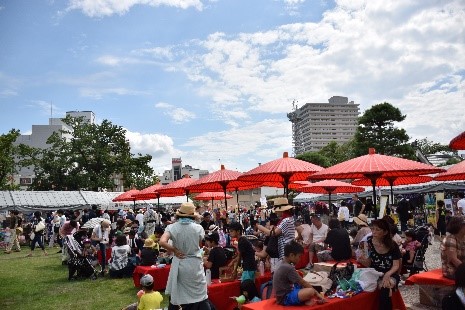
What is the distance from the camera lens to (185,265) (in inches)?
187

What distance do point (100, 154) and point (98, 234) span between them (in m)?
28.4

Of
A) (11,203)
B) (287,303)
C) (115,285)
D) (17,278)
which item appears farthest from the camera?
(11,203)

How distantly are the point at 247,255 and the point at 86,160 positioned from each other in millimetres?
35991

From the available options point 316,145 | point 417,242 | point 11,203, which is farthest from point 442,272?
point 316,145

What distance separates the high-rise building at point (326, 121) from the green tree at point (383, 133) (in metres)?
125

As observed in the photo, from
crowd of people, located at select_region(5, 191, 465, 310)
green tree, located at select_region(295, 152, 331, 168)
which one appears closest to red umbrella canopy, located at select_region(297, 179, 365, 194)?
crowd of people, located at select_region(5, 191, 465, 310)

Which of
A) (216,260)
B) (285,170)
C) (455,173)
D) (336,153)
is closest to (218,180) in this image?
(285,170)

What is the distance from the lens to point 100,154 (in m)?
38.9

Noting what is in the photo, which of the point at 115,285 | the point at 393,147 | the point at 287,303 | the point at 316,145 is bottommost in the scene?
the point at 115,285

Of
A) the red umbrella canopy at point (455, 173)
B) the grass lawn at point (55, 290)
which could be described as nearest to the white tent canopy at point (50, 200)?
the grass lawn at point (55, 290)

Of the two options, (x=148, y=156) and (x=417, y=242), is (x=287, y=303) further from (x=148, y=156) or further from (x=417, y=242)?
(x=148, y=156)

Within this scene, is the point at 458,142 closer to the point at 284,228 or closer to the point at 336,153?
the point at 284,228

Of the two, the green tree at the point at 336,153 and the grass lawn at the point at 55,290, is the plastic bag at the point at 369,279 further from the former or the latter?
the green tree at the point at 336,153

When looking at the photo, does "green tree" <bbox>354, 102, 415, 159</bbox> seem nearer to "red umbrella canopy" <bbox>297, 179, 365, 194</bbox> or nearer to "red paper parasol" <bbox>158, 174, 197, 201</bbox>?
"red umbrella canopy" <bbox>297, 179, 365, 194</bbox>
